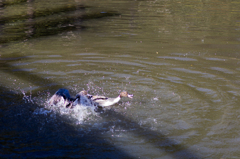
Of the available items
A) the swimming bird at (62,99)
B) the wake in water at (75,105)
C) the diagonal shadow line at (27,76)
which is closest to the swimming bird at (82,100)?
the wake in water at (75,105)

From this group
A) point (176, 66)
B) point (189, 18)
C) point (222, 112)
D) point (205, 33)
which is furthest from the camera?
point (189, 18)

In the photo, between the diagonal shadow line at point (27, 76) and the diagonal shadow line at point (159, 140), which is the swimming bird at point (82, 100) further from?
the diagonal shadow line at point (27, 76)

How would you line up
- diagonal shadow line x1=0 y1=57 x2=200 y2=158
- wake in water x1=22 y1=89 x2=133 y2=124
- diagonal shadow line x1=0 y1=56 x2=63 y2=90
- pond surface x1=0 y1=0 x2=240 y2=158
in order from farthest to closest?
diagonal shadow line x1=0 y1=56 x2=63 y2=90
wake in water x1=22 y1=89 x2=133 y2=124
pond surface x1=0 y1=0 x2=240 y2=158
diagonal shadow line x1=0 y1=57 x2=200 y2=158

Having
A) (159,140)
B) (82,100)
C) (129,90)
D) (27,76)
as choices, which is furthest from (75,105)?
(27,76)

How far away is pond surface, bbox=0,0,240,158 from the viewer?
15.4 feet

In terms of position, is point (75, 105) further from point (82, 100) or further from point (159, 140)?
point (159, 140)

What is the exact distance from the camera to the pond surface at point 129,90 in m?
4.71

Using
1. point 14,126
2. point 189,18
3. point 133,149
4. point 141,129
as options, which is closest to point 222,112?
point 141,129

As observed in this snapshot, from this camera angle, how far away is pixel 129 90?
22.0 feet

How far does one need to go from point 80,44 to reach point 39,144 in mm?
6034

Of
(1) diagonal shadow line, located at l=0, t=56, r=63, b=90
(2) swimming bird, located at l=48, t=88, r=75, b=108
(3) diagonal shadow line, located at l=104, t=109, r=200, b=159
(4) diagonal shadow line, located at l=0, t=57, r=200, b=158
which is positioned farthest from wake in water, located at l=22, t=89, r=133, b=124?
(1) diagonal shadow line, located at l=0, t=56, r=63, b=90

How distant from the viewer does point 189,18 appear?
47.4 ft

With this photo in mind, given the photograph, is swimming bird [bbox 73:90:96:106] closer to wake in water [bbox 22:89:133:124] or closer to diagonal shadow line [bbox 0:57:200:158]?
wake in water [bbox 22:89:133:124]

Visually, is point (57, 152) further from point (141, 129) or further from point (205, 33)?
point (205, 33)
